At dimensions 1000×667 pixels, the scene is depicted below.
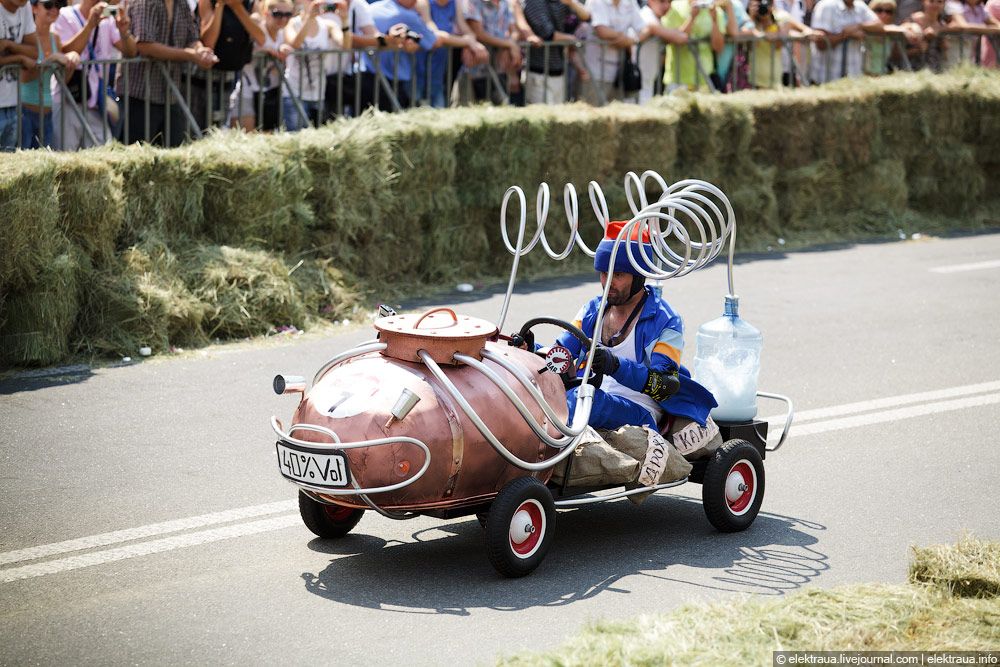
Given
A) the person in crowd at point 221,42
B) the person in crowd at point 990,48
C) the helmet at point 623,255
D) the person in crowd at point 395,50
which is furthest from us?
the person in crowd at point 990,48

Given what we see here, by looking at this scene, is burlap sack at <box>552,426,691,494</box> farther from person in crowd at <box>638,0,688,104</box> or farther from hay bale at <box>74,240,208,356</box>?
person in crowd at <box>638,0,688,104</box>

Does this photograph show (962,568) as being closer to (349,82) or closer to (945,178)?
(349,82)

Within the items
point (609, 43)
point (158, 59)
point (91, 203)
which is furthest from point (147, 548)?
point (609, 43)

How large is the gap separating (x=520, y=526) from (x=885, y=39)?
14613 mm

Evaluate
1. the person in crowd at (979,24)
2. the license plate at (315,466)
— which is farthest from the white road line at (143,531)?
the person in crowd at (979,24)

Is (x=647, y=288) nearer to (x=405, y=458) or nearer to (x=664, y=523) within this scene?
(x=664, y=523)

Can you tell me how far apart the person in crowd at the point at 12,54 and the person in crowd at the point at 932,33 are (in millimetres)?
12390

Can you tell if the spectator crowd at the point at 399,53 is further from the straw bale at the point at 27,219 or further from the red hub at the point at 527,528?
the red hub at the point at 527,528

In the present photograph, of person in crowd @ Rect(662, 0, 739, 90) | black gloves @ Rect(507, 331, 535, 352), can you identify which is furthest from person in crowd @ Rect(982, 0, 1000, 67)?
black gloves @ Rect(507, 331, 535, 352)

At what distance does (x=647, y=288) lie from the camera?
7.38 m

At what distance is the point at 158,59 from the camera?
12.7 metres

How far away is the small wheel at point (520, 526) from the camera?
6332 mm

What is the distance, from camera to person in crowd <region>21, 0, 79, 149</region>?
11758 millimetres

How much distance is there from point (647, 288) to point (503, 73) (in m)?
8.77
